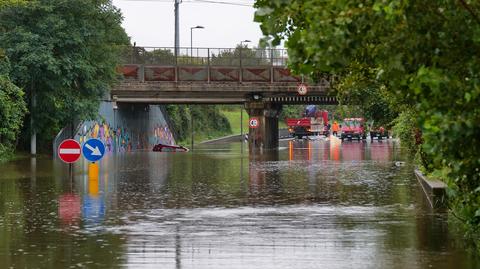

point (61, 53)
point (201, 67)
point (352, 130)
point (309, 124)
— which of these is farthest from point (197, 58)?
point (309, 124)

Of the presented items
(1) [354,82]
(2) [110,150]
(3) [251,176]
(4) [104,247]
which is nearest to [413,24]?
(1) [354,82]

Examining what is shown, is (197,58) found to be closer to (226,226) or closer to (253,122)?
(253,122)

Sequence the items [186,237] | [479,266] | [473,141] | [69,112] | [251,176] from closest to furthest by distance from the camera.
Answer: [473,141], [479,266], [186,237], [251,176], [69,112]

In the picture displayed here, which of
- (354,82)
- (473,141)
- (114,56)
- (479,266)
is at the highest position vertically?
(114,56)

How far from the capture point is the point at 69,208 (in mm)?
16234

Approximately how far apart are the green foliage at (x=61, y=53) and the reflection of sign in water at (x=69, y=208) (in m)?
24.6

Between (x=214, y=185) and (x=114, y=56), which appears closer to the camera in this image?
(x=214, y=185)

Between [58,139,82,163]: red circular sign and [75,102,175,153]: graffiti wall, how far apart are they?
30.0 meters

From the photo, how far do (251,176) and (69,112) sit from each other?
67.6 ft

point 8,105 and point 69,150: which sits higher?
point 8,105

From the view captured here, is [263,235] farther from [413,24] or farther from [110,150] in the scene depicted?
[110,150]

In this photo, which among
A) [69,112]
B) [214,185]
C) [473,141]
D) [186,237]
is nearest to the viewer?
[473,141]

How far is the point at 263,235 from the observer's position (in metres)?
12.2

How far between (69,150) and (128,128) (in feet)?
160
